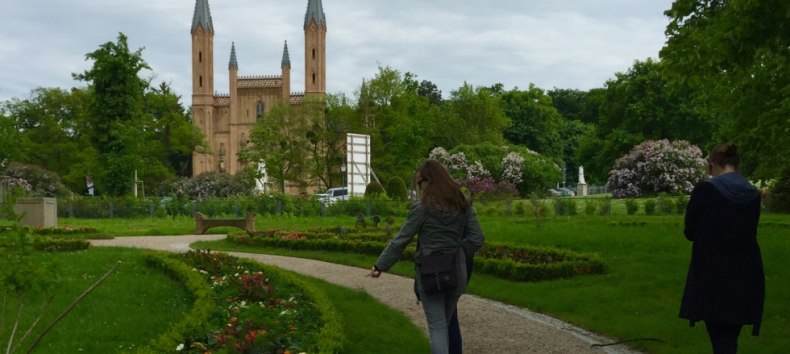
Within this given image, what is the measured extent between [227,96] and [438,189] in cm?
8669

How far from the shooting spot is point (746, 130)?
14602 millimetres

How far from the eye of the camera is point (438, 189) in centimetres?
592

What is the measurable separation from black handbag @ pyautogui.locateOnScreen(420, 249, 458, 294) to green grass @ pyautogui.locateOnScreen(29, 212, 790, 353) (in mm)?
2510

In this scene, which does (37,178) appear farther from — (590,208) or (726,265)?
(726,265)

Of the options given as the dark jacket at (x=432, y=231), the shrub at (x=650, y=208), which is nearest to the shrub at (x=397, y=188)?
the shrub at (x=650, y=208)

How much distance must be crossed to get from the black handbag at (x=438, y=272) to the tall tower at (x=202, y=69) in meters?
83.9

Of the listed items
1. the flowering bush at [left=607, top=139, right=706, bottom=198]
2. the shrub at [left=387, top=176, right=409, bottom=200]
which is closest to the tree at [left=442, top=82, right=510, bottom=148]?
the flowering bush at [left=607, top=139, right=706, bottom=198]

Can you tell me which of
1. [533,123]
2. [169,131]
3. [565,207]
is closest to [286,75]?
[169,131]

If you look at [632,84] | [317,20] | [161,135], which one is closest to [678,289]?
[632,84]

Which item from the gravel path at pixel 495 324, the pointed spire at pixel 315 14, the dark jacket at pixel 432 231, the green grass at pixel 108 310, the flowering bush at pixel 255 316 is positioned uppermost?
the pointed spire at pixel 315 14

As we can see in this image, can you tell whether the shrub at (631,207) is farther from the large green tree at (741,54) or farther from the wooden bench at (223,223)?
the large green tree at (741,54)

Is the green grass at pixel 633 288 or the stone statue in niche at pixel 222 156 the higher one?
the stone statue in niche at pixel 222 156

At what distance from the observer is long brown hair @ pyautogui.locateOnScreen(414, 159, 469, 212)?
5.91m

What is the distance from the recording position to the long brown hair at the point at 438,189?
5914 millimetres
